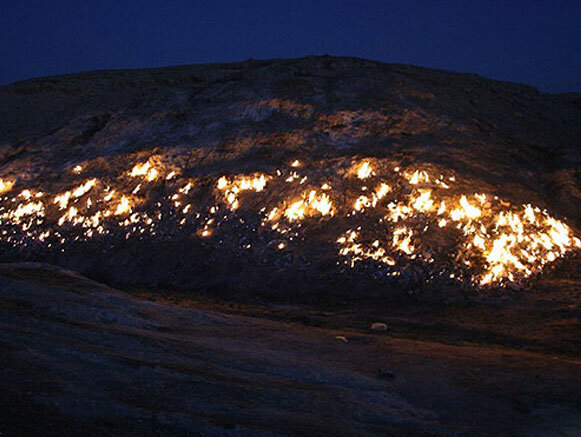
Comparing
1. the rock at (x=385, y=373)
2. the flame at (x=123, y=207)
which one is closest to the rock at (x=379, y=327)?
the rock at (x=385, y=373)

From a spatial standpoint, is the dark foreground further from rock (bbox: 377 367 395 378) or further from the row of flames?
the row of flames

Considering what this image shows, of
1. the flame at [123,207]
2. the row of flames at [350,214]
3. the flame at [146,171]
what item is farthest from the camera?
the flame at [146,171]

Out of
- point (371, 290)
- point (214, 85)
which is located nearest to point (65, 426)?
point (371, 290)

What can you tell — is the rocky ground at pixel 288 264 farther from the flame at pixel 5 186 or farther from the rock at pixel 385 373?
the flame at pixel 5 186

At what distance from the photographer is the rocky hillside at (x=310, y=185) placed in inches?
488

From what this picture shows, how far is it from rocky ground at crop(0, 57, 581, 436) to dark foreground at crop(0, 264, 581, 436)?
0.03m

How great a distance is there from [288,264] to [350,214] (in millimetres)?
1938

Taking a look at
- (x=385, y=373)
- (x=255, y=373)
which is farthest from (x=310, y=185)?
(x=255, y=373)

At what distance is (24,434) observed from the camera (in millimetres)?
3293

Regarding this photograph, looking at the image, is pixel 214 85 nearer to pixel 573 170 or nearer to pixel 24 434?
pixel 573 170

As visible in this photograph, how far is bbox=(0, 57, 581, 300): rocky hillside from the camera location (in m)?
Answer: 12.4

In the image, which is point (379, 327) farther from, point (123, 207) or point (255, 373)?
point (123, 207)

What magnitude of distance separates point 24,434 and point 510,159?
14482 millimetres

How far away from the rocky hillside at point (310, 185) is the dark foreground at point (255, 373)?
9.02ft
